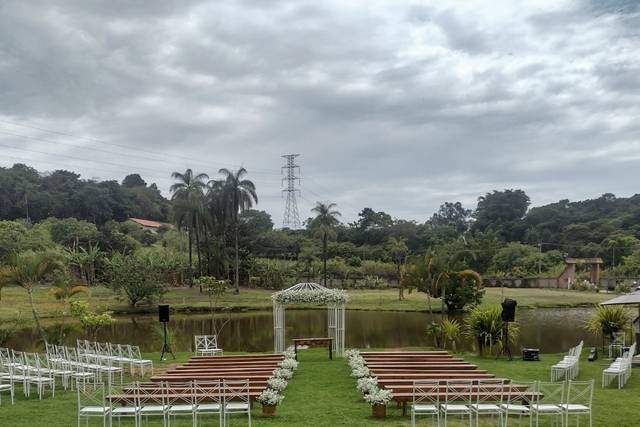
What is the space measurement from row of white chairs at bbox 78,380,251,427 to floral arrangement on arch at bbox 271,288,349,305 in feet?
31.3

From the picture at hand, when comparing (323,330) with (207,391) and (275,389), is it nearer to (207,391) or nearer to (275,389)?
(275,389)

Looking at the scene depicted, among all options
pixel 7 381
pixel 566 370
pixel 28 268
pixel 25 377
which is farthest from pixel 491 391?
pixel 28 268

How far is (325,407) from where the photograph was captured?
474 inches

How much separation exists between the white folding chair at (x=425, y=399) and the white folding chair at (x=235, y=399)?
2698 mm

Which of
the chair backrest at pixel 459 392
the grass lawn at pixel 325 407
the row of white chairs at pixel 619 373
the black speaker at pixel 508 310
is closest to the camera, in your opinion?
the chair backrest at pixel 459 392

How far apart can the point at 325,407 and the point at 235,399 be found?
177cm

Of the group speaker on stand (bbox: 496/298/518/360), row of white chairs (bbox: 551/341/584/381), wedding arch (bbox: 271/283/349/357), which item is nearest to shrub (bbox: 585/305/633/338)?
speaker on stand (bbox: 496/298/518/360)

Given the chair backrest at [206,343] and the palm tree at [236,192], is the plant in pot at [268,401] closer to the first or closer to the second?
the chair backrest at [206,343]

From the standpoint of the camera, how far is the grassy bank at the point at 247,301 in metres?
43.5

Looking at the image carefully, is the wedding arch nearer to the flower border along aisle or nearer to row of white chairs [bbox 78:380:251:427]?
the flower border along aisle

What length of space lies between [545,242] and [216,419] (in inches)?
2877

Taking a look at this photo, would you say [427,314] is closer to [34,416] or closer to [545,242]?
[34,416]

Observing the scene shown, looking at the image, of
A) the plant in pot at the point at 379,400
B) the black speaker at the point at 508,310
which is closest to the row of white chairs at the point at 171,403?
the plant in pot at the point at 379,400

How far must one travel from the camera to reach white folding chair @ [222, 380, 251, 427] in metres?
10.0
